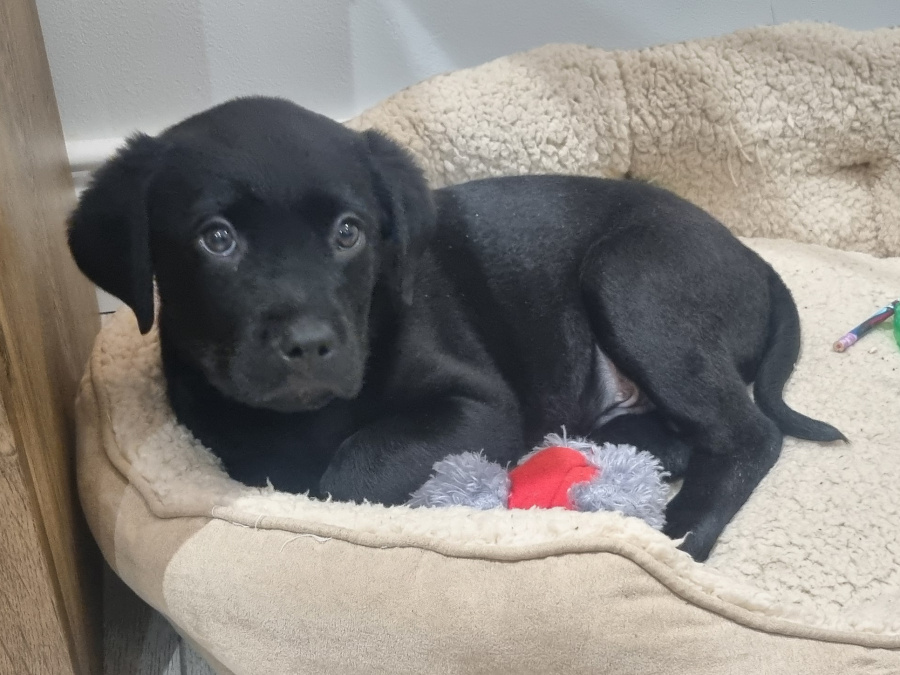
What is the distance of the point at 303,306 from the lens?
1.35 m

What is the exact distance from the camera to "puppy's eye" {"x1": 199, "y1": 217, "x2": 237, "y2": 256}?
4.56 ft

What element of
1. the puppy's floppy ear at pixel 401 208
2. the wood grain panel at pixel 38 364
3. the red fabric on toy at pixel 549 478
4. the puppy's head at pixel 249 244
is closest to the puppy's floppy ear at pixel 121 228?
the puppy's head at pixel 249 244

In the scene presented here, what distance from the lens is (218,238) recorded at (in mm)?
1394

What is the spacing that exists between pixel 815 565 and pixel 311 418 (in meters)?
0.97

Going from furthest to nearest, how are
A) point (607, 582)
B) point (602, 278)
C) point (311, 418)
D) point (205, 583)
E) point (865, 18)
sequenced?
point (865, 18), point (602, 278), point (311, 418), point (205, 583), point (607, 582)

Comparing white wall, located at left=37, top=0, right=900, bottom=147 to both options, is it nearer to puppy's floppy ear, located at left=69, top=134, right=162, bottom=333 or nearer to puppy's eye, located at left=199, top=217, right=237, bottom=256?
puppy's floppy ear, located at left=69, top=134, right=162, bottom=333

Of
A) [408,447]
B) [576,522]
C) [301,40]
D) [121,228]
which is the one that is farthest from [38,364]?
[301,40]

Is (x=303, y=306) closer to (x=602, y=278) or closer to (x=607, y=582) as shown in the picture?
(x=607, y=582)

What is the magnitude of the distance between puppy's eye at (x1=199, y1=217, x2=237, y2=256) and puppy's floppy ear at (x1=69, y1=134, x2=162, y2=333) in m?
0.13

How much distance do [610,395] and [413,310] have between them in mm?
560

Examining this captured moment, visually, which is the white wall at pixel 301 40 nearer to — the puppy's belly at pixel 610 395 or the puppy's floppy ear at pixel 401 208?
the puppy's floppy ear at pixel 401 208

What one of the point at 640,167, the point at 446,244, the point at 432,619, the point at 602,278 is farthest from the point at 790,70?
the point at 432,619

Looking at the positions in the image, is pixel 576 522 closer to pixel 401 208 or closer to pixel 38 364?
pixel 401 208

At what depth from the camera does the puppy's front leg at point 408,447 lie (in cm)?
159
